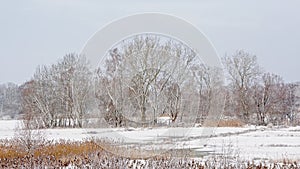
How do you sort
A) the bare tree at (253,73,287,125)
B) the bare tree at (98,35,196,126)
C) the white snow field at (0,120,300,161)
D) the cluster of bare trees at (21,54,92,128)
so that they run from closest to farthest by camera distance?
the white snow field at (0,120,300,161)
the bare tree at (98,35,196,126)
the cluster of bare trees at (21,54,92,128)
the bare tree at (253,73,287,125)

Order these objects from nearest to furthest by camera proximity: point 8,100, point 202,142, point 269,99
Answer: point 202,142
point 269,99
point 8,100

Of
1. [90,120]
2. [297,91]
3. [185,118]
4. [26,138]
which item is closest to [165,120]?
[185,118]

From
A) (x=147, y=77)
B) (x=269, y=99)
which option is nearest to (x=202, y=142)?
(x=147, y=77)

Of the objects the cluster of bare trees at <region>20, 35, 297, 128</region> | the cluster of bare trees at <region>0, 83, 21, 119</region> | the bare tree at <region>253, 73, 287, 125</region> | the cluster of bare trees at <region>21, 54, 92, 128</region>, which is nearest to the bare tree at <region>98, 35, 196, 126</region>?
the cluster of bare trees at <region>20, 35, 297, 128</region>

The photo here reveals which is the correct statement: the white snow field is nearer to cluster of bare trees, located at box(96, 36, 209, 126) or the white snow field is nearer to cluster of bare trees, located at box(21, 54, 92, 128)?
cluster of bare trees, located at box(96, 36, 209, 126)

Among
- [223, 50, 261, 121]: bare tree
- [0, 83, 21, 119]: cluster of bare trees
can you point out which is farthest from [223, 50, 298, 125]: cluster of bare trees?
[0, 83, 21, 119]: cluster of bare trees

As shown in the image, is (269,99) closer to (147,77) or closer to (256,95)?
(256,95)

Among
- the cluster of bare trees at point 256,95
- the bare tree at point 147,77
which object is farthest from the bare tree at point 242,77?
the bare tree at point 147,77

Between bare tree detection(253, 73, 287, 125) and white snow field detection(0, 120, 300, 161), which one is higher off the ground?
bare tree detection(253, 73, 287, 125)

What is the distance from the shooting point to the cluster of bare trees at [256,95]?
143 feet

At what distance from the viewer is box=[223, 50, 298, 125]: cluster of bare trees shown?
43.5 metres

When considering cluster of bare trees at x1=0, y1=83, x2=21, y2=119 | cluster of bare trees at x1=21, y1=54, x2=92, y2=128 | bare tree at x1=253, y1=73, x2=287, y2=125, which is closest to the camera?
cluster of bare trees at x1=21, y1=54, x2=92, y2=128

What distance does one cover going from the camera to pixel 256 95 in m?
45.1

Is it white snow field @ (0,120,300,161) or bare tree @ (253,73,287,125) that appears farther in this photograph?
bare tree @ (253,73,287,125)
